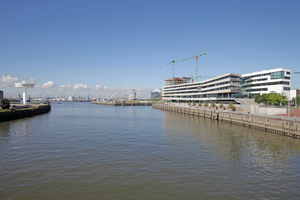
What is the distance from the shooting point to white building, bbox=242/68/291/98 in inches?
3745

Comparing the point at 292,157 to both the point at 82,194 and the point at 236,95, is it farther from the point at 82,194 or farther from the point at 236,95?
the point at 236,95

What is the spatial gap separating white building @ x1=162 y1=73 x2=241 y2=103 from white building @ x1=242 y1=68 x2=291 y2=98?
4.82 meters

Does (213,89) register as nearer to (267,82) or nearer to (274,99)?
(267,82)

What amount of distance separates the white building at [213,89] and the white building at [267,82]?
4823 millimetres

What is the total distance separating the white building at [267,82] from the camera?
95.1 meters

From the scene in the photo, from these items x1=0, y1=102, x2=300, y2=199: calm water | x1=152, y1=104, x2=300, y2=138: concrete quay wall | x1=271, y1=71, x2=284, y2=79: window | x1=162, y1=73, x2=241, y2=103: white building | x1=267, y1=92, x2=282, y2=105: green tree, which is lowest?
x1=0, y1=102, x2=300, y2=199: calm water

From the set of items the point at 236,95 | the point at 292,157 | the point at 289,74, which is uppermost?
the point at 289,74

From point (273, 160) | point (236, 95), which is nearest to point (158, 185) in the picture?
point (273, 160)

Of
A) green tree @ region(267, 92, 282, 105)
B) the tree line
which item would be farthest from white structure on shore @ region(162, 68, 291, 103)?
green tree @ region(267, 92, 282, 105)

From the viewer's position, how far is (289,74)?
98938mm

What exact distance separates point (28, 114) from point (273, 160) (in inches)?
3371

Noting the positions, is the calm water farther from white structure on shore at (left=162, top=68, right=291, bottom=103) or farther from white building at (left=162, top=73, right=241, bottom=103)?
white building at (left=162, top=73, right=241, bottom=103)

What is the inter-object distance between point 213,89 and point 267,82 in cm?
3742

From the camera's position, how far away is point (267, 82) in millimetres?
101125
